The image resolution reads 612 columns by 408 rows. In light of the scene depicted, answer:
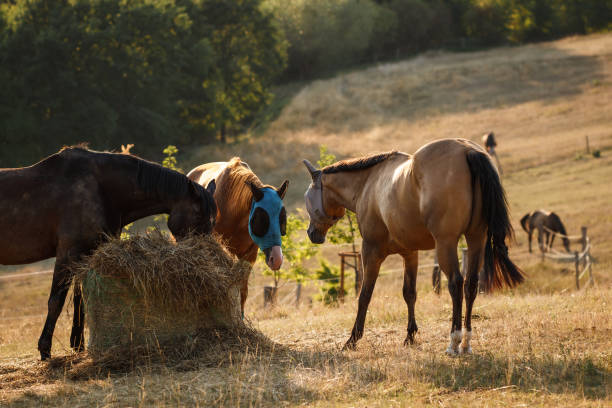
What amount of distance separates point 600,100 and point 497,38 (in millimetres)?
33449

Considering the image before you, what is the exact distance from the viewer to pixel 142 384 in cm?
529

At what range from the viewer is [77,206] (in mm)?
6617

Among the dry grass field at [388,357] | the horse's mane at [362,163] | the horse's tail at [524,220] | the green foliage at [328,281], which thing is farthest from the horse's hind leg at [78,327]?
the horse's tail at [524,220]

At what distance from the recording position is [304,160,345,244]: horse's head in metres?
8.28

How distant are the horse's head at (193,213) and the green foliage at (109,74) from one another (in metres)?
26.8

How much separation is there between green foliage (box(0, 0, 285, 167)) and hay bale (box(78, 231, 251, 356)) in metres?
27.3

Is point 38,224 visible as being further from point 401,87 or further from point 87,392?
point 401,87

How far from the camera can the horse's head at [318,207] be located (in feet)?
27.2

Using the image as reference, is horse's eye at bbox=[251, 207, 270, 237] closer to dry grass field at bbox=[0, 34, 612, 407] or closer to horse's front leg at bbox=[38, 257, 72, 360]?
dry grass field at bbox=[0, 34, 612, 407]

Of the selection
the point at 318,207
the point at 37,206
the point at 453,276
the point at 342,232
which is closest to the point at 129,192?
the point at 37,206

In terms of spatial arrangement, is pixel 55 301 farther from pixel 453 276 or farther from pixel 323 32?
pixel 323 32

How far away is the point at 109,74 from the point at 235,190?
29.7 m

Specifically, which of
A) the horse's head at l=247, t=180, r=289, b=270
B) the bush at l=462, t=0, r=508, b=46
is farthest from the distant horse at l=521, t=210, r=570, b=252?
the bush at l=462, t=0, r=508, b=46

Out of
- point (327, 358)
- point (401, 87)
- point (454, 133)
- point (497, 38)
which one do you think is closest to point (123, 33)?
point (454, 133)
